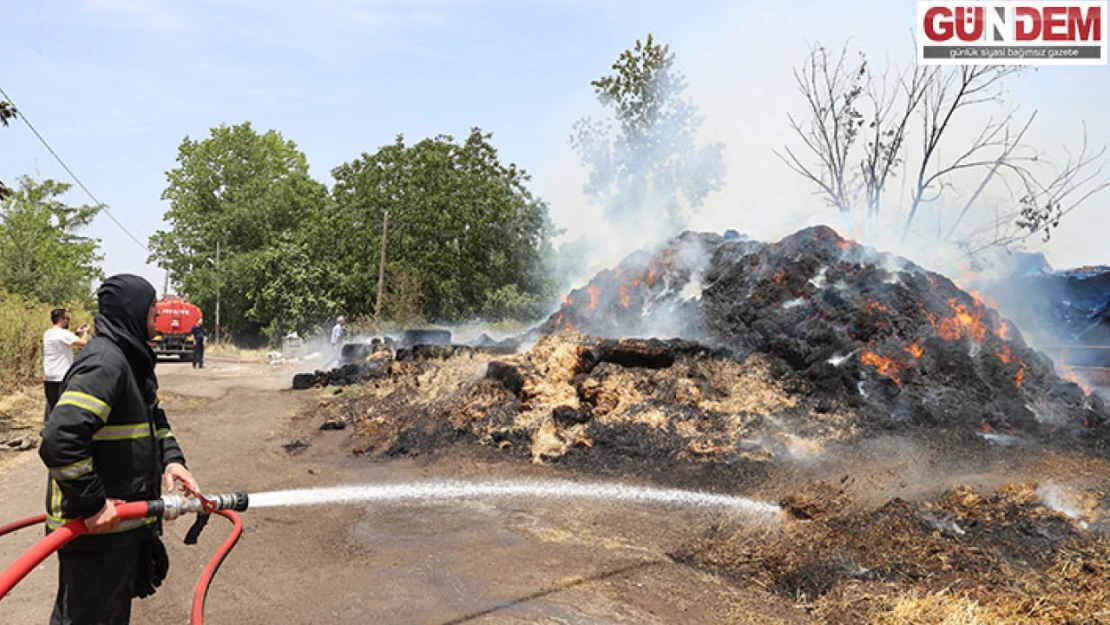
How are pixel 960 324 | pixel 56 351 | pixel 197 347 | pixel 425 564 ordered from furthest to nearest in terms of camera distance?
pixel 197 347 < pixel 960 324 < pixel 56 351 < pixel 425 564

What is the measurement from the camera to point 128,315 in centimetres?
309

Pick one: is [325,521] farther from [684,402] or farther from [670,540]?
[684,402]

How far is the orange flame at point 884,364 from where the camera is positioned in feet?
34.4

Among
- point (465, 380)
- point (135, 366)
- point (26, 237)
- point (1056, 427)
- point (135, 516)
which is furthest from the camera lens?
point (26, 237)

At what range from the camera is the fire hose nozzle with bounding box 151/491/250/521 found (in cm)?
302

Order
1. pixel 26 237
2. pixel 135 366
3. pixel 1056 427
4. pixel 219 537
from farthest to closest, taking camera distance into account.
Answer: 1. pixel 26 237
2. pixel 1056 427
3. pixel 219 537
4. pixel 135 366

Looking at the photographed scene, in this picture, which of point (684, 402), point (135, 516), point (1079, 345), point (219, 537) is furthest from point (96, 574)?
point (1079, 345)

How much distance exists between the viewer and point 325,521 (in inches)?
262

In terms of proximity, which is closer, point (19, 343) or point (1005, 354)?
point (1005, 354)

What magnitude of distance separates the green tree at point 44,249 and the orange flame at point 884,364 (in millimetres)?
11879

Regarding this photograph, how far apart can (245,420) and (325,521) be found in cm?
641

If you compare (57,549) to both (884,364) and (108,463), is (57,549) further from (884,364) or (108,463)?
(884,364)

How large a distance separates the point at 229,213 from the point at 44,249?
12.3 m

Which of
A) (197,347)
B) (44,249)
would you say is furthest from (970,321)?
(44,249)
